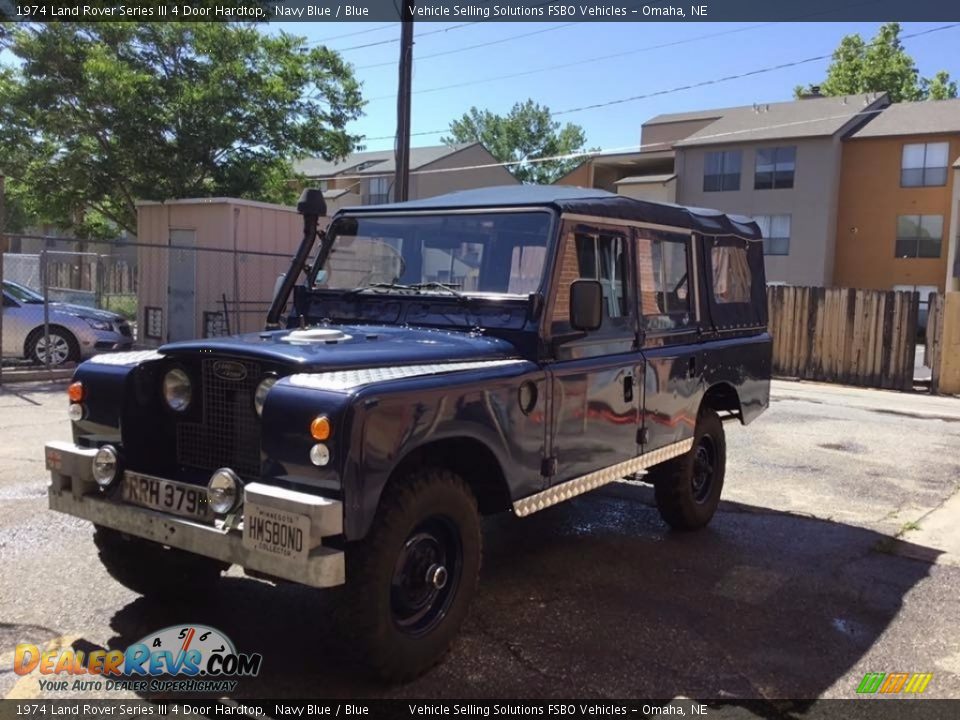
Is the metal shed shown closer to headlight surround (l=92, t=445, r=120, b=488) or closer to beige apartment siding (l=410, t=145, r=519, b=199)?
headlight surround (l=92, t=445, r=120, b=488)

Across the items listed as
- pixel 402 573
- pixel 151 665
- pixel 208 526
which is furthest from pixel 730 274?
pixel 151 665

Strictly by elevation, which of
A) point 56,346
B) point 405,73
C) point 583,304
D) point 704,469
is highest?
point 405,73

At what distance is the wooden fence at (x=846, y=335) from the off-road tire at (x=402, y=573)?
1449 cm

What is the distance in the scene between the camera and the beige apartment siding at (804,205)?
33.0 m

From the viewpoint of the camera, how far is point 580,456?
14.8ft

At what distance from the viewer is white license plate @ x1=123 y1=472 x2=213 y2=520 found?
3.43 meters

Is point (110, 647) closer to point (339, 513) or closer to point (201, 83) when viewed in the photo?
point (339, 513)

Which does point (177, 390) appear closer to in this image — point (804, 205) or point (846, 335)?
point (846, 335)

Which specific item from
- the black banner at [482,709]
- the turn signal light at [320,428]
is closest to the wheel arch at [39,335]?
the black banner at [482,709]

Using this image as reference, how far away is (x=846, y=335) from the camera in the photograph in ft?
54.5

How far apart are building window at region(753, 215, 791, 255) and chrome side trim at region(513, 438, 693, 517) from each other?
101 ft

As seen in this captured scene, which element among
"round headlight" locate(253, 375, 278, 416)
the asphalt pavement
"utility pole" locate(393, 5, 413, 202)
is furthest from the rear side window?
"utility pole" locate(393, 5, 413, 202)

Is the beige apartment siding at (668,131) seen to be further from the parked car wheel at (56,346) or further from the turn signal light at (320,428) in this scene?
the turn signal light at (320,428)

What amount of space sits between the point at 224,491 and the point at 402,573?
2.62 ft
